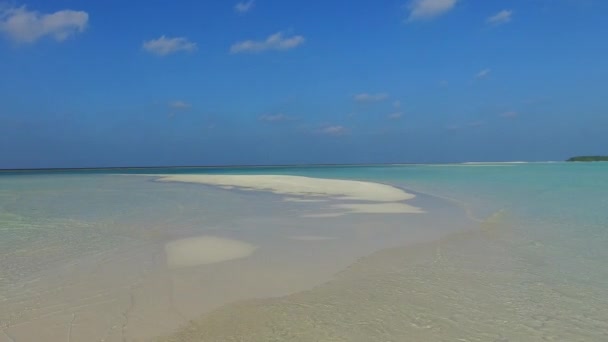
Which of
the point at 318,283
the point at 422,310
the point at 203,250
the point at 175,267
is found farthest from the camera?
the point at 203,250

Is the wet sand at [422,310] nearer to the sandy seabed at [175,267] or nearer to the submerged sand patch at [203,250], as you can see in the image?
the sandy seabed at [175,267]

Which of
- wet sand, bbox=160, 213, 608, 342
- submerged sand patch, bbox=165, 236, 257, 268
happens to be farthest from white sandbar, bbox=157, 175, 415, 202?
wet sand, bbox=160, 213, 608, 342

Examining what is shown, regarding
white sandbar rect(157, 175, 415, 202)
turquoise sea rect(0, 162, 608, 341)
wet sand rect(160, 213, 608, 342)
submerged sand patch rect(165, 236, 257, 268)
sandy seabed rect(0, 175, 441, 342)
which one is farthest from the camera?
white sandbar rect(157, 175, 415, 202)

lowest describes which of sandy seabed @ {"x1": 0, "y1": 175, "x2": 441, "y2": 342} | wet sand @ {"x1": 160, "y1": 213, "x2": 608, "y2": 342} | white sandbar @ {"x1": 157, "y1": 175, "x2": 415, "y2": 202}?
wet sand @ {"x1": 160, "y1": 213, "x2": 608, "y2": 342}

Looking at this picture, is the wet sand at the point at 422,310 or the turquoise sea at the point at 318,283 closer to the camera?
A: the wet sand at the point at 422,310

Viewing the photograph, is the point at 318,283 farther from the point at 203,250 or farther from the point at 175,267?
the point at 203,250

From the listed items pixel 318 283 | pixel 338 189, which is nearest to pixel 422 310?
pixel 318 283

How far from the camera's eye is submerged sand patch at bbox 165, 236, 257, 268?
7586mm

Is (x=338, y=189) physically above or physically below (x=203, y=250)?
above

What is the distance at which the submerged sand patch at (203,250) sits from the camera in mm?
7586

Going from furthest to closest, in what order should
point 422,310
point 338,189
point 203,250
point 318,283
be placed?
1. point 338,189
2. point 203,250
3. point 318,283
4. point 422,310

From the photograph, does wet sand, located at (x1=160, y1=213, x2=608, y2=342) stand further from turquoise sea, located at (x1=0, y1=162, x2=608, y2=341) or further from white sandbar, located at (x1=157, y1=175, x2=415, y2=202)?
white sandbar, located at (x1=157, y1=175, x2=415, y2=202)

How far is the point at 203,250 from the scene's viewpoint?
8508 mm

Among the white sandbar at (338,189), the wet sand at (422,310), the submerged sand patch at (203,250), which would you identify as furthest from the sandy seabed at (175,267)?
the white sandbar at (338,189)
